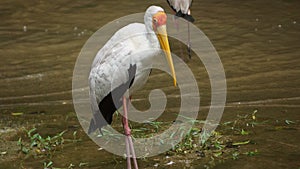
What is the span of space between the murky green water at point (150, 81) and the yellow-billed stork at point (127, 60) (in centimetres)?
43

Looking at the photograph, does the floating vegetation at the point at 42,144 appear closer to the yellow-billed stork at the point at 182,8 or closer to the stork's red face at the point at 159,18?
the stork's red face at the point at 159,18

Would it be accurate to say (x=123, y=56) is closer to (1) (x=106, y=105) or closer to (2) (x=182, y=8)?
(1) (x=106, y=105)

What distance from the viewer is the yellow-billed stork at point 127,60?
3.79 meters

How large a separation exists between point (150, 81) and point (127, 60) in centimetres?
229

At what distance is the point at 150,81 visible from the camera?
19.9 ft

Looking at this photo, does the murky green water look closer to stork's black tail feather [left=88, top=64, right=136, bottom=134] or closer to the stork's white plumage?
stork's black tail feather [left=88, top=64, right=136, bottom=134]

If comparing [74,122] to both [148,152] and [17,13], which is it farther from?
[17,13]

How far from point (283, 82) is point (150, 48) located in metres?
2.28

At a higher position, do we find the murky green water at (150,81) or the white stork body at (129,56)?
the white stork body at (129,56)

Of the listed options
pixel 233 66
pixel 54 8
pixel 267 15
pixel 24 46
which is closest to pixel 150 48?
pixel 233 66

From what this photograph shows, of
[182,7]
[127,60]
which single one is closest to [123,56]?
[127,60]

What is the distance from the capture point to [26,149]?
4309mm

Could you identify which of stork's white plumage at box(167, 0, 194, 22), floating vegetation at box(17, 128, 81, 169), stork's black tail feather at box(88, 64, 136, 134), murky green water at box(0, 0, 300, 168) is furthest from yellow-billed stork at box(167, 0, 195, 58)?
stork's black tail feather at box(88, 64, 136, 134)

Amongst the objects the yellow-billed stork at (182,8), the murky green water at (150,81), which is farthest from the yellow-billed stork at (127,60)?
the yellow-billed stork at (182,8)
